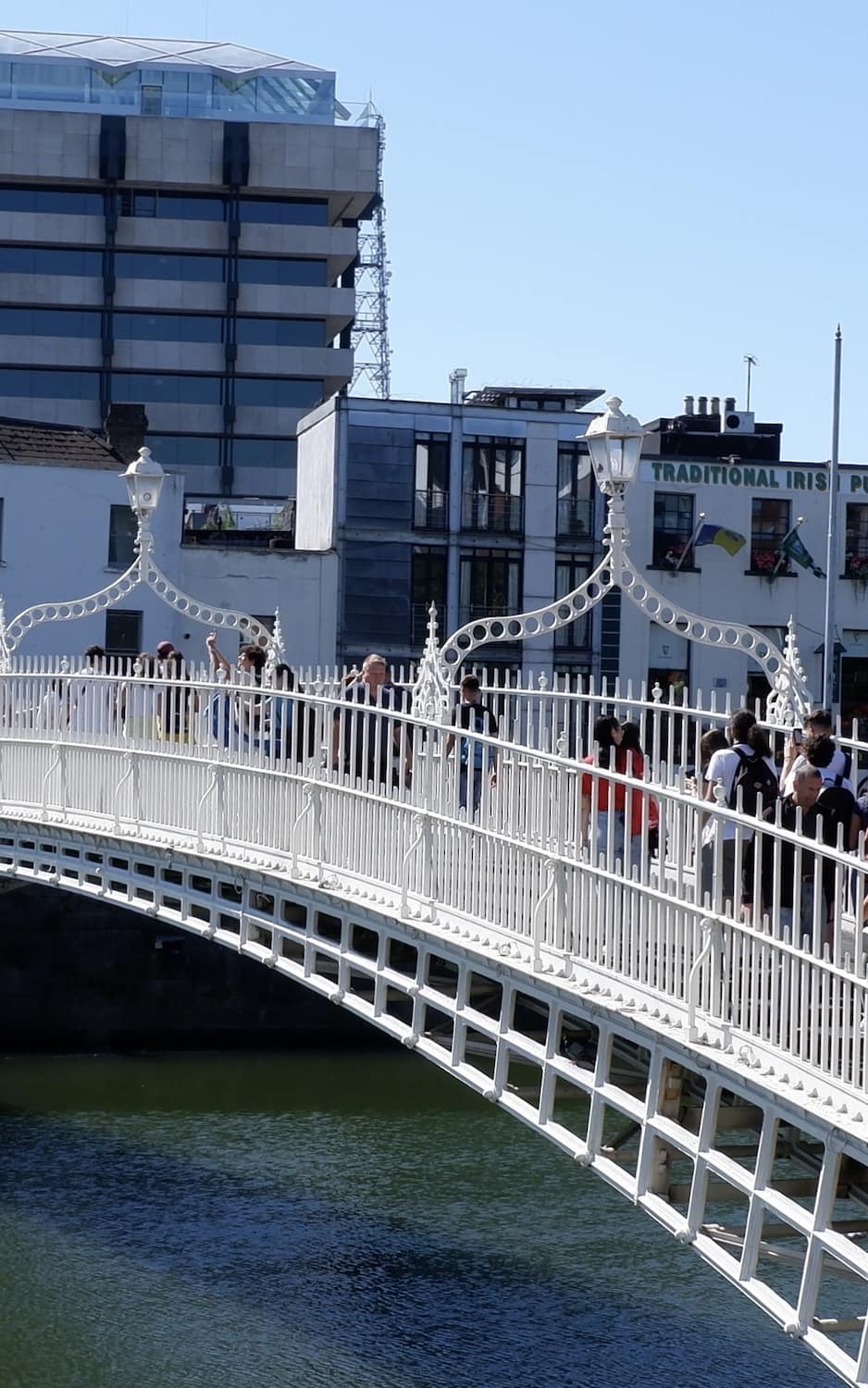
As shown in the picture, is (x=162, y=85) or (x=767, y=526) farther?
(x=162, y=85)

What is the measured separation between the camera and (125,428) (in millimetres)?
44312

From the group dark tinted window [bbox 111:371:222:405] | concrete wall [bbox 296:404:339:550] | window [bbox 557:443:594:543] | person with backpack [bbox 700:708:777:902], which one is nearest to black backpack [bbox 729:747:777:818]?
person with backpack [bbox 700:708:777:902]

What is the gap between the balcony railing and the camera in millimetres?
44344

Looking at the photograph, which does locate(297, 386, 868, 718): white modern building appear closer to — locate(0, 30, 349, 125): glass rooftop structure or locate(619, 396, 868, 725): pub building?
locate(619, 396, 868, 725): pub building

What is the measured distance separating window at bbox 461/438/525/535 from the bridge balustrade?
2495 cm

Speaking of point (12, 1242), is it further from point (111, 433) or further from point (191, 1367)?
point (111, 433)

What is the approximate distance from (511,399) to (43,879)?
1202 inches

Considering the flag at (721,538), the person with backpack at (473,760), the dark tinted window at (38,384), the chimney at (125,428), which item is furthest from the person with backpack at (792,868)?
the dark tinted window at (38,384)

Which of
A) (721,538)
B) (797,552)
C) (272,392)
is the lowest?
(797,552)

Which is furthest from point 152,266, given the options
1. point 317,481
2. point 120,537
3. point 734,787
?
point 734,787

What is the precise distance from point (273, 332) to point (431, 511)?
3099cm

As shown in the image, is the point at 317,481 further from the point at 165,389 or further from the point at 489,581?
the point at 165,389

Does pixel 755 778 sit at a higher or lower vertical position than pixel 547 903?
higher

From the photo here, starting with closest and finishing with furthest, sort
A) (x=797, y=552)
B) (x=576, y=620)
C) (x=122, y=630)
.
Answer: (x=122, y=630), (x=797, y=552), (x=576, y=620)
